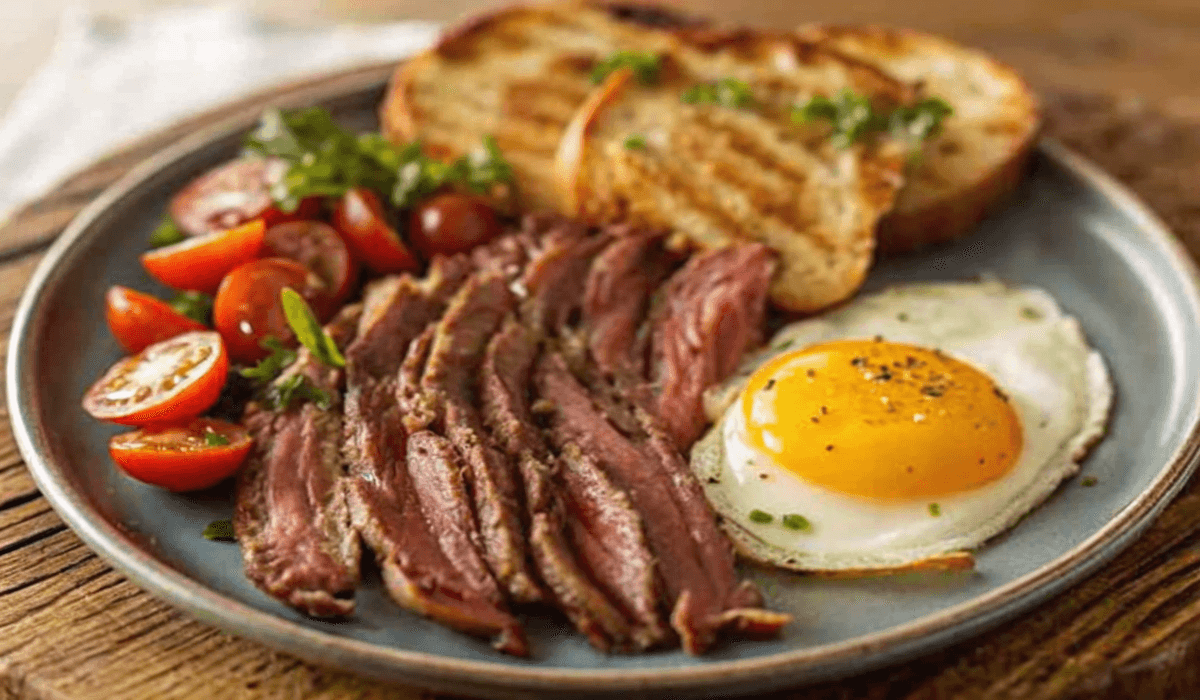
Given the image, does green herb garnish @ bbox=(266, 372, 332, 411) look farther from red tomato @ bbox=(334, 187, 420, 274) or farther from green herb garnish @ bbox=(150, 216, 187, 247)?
green herb garnish @ bbox=(150, 216, 187, 247)

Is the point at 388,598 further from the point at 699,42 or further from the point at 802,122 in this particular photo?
the point at 699,42

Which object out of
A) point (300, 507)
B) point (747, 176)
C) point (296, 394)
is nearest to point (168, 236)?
point (296, 394)


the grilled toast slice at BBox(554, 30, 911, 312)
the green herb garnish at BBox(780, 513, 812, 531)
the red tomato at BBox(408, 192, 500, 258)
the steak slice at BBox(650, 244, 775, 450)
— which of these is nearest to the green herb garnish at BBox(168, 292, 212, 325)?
the red tomato at BBox(408, 192, 500, 258)

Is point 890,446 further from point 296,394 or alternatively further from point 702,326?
point 296,394

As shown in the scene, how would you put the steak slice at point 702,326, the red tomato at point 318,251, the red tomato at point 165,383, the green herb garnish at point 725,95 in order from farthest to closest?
the green herb garnish at point 725,95
the red tomato at point 318,251
the steak slice at point 702,326
the red tomato at point 165,383

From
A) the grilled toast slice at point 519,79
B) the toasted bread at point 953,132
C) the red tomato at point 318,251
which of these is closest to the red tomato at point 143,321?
the red tomato at point 318,251

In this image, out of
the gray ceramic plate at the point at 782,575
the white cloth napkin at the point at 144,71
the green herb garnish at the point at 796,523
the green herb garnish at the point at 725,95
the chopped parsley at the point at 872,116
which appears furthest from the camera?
the white cloth napkin at the point at 144,71

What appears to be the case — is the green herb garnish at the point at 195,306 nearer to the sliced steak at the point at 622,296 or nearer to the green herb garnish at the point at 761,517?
the sliced steak at the point at 622,296
